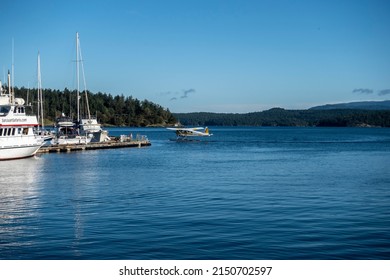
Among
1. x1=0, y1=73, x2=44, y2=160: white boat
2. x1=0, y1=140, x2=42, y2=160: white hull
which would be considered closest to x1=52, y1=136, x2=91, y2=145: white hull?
x1=0, y1=140, x2=42, y2=160: white hull

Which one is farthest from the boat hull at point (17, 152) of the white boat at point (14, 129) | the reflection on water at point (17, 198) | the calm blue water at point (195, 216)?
Answer: the calm blue water at point (195, 216)

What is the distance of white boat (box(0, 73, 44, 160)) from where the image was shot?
5243 cm

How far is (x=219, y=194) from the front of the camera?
98.4ft

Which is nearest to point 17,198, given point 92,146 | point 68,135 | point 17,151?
point 17,151

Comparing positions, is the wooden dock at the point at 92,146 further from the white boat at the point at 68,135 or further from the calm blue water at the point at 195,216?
Result: the calm blue water at the point at 195,216

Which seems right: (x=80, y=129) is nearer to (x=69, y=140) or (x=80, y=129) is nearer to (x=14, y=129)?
(x=69, y=140)

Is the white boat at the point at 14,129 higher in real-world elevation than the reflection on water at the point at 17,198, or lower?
higher

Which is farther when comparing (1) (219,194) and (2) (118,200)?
(1) (219,194)

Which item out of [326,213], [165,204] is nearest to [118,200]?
[165,204]

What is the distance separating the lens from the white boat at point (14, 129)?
52431mm

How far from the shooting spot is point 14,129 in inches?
2096
